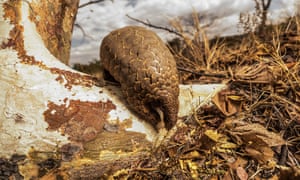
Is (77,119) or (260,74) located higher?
(260,74)

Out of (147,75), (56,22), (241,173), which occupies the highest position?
(56,22)

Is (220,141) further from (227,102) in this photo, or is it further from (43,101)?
(43,101)

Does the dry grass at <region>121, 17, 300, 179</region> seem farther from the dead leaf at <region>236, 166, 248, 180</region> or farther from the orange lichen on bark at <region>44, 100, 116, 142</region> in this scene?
the orange lichen on bark at <region>44, 100, 116, 142</region>

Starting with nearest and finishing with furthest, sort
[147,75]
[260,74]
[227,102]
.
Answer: [147,75] < [227,102] < [260,74]

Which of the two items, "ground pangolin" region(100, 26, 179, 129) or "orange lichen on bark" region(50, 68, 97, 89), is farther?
"orange lichen on bark" region(50, 68, 97, 89)

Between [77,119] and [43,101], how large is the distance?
0.58 ft

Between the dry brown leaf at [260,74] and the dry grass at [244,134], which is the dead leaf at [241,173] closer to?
the dry grass at [244,134]

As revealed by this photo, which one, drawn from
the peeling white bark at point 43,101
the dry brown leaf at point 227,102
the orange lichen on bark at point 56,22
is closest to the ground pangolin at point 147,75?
the peeling white bark at point 43,101

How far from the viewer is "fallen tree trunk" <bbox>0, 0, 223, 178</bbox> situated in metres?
1.32

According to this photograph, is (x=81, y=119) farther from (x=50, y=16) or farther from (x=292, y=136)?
(x=292, y=136)

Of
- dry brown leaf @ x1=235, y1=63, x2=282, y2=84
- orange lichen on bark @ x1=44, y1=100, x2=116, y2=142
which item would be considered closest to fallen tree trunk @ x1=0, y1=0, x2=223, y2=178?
orange lichen on bark @ x1=44, y1=100, x2=116, y2=142

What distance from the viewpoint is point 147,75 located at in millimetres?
1292

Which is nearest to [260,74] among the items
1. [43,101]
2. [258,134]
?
[258,134]

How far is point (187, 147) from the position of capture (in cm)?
141
